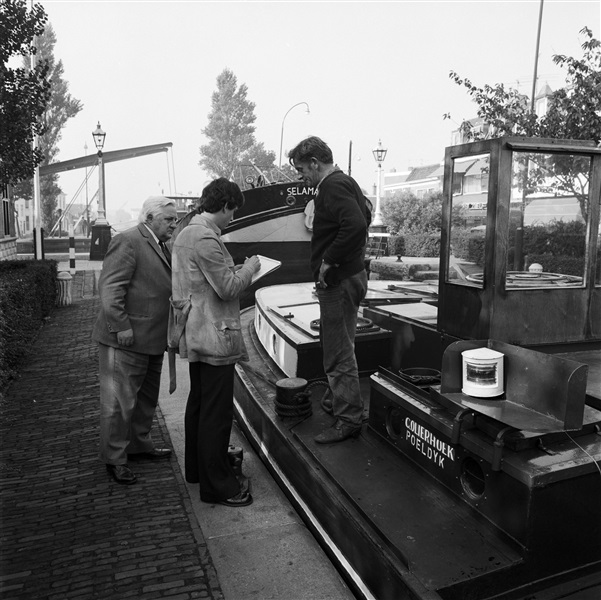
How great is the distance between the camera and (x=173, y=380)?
4.32m

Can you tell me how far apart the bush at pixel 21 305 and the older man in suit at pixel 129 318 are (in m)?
2.96

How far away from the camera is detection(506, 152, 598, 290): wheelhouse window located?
3.49 meters

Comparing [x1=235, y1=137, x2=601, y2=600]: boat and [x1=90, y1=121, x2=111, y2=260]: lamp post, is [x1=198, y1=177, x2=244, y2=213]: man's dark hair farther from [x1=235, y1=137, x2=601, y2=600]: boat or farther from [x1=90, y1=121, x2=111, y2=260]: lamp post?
[x1=90, y1=121, x2=111, y2=260]: lamp post

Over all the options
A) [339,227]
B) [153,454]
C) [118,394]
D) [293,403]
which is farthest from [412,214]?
[339,227]

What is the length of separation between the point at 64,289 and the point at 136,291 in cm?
958

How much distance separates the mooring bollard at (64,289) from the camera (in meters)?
12.8

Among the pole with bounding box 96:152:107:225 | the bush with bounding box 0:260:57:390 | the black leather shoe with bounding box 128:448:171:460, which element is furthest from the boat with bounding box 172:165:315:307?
the pole with bounding box 96:152:107:225

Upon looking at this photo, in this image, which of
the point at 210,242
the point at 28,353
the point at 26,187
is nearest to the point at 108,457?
the point at 210,242

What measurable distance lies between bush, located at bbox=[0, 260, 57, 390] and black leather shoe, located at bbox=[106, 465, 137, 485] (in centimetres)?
296

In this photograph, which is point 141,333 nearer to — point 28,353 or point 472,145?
point 472,145

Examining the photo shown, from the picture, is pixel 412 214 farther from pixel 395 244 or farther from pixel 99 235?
pixel 99 235

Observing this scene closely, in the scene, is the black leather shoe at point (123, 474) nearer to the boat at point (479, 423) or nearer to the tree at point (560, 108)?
the boat at point (479, 423)

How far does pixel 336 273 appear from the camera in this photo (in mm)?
3658

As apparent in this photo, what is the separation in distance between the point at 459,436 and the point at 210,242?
1831mm
